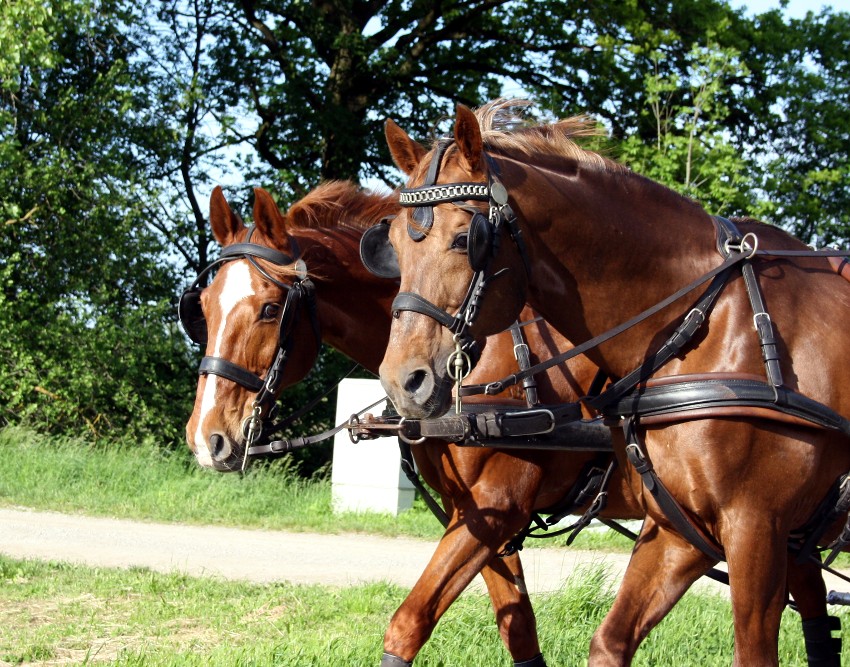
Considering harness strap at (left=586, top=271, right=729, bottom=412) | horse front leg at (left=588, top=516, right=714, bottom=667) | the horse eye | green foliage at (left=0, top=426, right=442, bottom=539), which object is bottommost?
green foliage at (left=0, top=426, right=442, bottom=539)

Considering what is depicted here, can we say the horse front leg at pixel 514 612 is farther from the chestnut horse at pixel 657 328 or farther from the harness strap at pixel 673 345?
the harness strap at pixel 673 345

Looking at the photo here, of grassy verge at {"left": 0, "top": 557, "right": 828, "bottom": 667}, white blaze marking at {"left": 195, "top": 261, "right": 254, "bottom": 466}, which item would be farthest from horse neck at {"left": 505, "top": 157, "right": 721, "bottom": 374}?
grassy verge at {"left": 0, "top": 557, "right": 828, "bottom": 667}

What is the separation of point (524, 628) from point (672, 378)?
167 centimetres

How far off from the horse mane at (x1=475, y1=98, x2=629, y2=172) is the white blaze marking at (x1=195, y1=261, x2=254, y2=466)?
1.45 m

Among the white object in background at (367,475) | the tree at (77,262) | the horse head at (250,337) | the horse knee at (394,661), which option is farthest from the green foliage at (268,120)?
the horse knee at (394,661)

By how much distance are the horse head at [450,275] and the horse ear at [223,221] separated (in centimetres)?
198

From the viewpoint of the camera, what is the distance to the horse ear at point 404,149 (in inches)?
133

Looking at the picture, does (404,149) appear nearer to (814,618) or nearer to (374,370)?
(374,370)

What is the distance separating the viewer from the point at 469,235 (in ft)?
9.39

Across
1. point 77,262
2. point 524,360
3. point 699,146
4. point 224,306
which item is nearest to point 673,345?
point 524,360

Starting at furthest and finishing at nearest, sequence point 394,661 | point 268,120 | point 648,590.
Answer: point 268,120 < point 394,661 < point 648,590

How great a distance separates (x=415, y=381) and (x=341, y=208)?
7.80 feet

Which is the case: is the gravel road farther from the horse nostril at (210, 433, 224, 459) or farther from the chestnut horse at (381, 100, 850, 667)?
the chestnut horse at (381, 100, 850, 667)

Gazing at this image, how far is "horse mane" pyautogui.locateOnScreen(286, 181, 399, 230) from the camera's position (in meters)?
5.00
